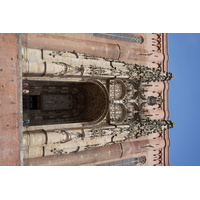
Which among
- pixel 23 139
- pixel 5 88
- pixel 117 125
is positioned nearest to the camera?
pixel 5 88

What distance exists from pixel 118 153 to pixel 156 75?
8984mm

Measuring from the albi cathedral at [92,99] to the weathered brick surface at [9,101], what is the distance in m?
0.90

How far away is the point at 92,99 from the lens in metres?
23.8

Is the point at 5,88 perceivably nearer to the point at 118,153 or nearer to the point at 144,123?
the point at 144,123

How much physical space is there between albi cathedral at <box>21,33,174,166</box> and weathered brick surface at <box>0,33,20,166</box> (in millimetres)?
899

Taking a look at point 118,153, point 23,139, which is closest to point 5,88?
point 23,139

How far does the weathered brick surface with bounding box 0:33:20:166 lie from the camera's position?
14711mm

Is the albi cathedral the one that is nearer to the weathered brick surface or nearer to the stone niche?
the stone niche

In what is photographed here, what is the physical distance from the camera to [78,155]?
75.8 feet

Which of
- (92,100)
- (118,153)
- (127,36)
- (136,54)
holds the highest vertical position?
(127,36)

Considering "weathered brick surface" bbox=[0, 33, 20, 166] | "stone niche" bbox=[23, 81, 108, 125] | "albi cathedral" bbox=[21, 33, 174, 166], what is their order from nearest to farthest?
"weathered brick surface" bbox=[0, 33, 20, 166]
"albi cathedral" bbox=[21, 33, 174, 166]
"stone niche" bbox=[23, 81, 108, 125]

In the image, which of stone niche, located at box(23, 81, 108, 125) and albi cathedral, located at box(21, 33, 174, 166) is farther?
stone niche, located at box(23, 81, 108, 125)

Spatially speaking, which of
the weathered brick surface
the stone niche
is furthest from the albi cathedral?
the weathered brick surface

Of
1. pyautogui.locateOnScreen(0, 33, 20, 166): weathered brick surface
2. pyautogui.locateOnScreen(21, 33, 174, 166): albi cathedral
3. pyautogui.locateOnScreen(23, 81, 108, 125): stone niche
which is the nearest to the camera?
pyautogui.locateOnScreen(0, 33, 20, 166): weathered brick surface
